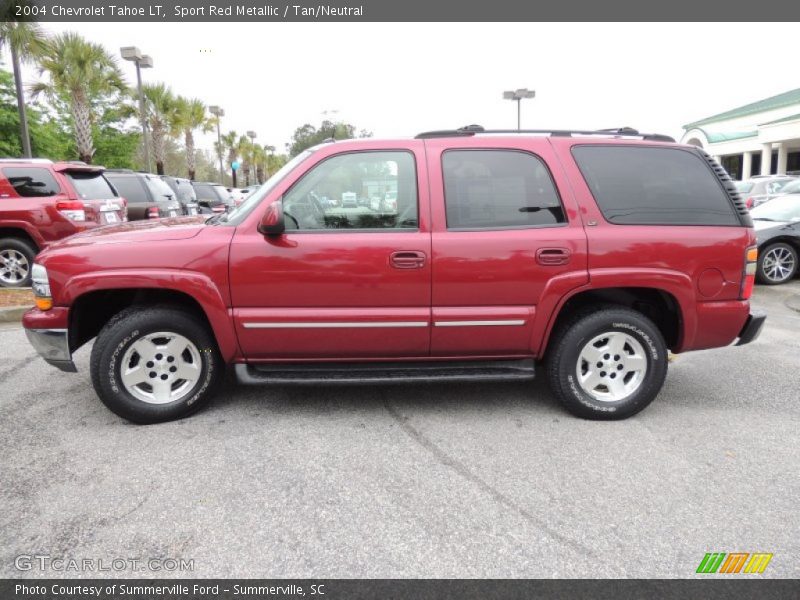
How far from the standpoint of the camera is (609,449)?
342 cm

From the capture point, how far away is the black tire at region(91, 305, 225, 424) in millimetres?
3643

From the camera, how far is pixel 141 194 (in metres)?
10.8

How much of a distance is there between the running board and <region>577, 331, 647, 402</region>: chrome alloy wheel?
373mm

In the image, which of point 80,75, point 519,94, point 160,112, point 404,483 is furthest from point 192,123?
point 404,483

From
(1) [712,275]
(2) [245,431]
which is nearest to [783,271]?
(1) [712,275]

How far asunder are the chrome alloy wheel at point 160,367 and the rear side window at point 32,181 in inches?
222

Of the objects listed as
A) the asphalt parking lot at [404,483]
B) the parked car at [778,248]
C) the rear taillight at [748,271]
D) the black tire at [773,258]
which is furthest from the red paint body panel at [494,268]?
the black tire at [773,258]

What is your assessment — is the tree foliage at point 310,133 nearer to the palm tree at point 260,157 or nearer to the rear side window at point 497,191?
the palm tree at point 260,157

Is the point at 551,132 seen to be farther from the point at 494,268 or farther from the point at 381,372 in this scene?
the point at 381,372

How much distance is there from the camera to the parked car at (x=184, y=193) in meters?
12.1

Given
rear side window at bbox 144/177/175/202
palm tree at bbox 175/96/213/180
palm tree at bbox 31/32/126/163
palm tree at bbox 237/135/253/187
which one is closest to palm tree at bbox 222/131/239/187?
palm tree at bbox 237/135/253/187

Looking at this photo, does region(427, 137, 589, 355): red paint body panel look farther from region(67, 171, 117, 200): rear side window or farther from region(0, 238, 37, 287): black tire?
region(0, 238, 37, 287): black tire

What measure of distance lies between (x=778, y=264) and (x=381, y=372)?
7708 mm

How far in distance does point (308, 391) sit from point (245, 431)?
2.60ft
